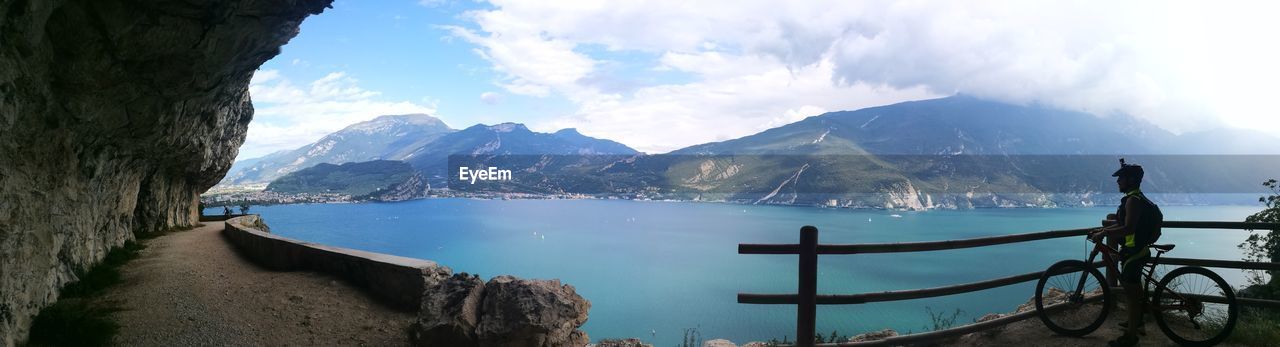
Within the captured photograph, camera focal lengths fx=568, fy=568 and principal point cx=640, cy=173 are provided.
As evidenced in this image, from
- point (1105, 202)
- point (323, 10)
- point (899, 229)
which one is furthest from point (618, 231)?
point (1105, 202)

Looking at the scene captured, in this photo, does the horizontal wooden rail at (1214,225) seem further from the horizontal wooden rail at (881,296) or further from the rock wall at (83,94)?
the rock wall at (83,94)

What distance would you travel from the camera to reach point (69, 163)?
787 centimetres

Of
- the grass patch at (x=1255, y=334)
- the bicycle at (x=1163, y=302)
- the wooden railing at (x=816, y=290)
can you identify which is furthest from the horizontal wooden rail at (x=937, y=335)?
the grass patch at (x=1255, y=334)

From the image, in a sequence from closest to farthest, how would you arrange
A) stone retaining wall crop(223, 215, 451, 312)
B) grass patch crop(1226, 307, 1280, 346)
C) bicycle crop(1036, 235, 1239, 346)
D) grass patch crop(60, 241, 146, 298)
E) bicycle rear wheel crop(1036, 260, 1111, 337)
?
grass patch crop(1226, 307, 1280, 346)
bicycle crop(1036, 235, 1239, 346)
bicycle rear wheel crop(1036, 260, 1111, 337)
stone retaining wall crop(223, 215, 451, 312)
grass patch crop(60, 241, 146, 298)

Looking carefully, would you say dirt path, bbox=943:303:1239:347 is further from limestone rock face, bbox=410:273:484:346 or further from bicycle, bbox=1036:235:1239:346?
limestone rock face, bbox=410:273:484:346

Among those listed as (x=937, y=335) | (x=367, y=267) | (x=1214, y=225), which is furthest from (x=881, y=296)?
(x=367, y=267)

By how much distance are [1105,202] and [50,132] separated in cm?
23214

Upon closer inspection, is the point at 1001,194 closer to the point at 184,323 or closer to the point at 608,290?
the point at 608,290

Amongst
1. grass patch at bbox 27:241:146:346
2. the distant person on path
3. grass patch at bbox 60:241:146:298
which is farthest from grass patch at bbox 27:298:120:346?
the distant person on path

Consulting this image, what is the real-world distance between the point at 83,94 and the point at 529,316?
630 centimetres

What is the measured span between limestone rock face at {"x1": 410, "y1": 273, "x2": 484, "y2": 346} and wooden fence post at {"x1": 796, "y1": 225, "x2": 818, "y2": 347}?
11.2 feet

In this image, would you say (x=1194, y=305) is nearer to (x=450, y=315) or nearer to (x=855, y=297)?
(x=855, y=297)

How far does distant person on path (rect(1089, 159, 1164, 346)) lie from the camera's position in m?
5.15

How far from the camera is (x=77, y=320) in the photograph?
6.70 m
